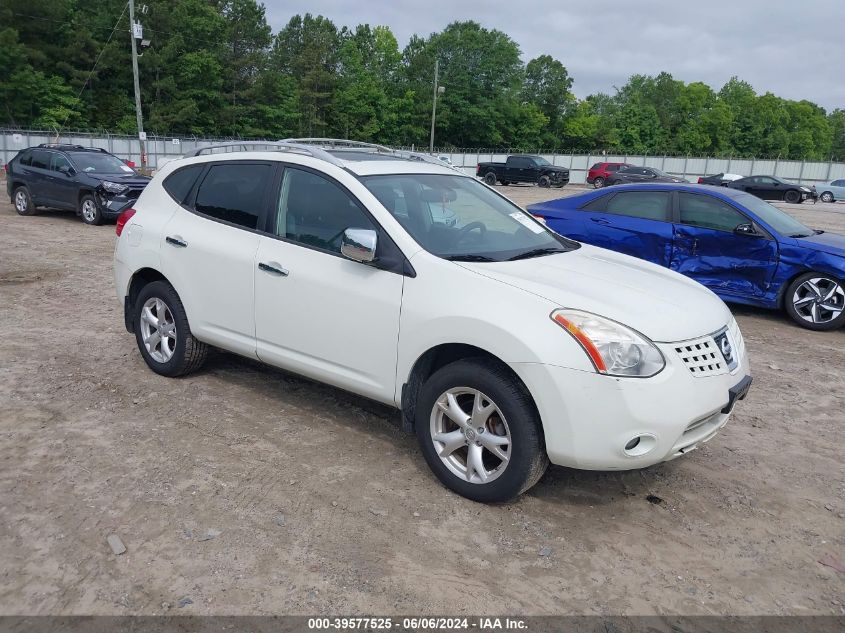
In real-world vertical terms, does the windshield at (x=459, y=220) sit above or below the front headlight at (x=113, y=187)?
above

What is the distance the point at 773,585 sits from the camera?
3.07 meters

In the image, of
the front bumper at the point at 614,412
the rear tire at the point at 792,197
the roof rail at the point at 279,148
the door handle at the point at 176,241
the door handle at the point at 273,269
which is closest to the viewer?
the front bumper at the point at 614,412

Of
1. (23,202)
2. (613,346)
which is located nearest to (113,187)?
(23,202)

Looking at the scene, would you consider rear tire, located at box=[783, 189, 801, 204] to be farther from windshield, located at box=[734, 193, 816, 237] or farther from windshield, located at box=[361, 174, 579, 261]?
windshield, located at box=[361, 174, 579, 261]

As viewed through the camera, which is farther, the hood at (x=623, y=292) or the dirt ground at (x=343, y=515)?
the hood at (x=623, y=292)

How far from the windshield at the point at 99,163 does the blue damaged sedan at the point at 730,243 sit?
36.6 ft

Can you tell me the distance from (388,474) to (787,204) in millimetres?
35123

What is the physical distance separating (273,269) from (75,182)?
12782mm

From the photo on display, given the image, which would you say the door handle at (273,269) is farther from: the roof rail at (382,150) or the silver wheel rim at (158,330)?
the silver wheel rim at (158,330)

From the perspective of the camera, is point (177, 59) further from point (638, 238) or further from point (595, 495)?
point (595, 495)

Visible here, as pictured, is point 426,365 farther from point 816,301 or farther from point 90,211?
point 90,211

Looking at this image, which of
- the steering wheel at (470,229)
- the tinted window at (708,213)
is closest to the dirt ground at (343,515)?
the steering wheel at (470,229)

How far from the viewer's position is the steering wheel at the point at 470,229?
4.19 m

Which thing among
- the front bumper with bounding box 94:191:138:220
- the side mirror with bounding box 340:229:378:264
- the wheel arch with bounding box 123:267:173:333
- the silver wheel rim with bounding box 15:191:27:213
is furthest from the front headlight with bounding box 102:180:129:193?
the side mirror with bounding box 340:229:378:264
